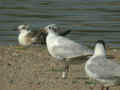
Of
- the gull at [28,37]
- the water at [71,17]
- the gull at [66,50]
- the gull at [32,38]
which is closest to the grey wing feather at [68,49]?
the gull at [66,50]

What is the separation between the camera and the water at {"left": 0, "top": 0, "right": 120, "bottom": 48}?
59.9ft

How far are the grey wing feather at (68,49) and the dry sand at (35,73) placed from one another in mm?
592

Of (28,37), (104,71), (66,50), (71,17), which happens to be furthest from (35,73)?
(71,17)

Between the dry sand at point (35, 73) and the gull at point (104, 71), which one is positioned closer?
the gull at point (104, 71)

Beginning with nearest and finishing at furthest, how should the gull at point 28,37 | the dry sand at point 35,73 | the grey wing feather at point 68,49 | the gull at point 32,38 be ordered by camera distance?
the dry sand at point 35,73 → the grey wing feather at point 68,49 → the gull at point 32,38 → the gull at point 28,37

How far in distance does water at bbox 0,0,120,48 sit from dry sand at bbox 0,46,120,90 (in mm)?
3430

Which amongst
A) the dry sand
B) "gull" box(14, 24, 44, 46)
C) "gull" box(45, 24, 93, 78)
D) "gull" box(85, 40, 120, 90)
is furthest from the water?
"gull" box(85, 40, 120, 90)

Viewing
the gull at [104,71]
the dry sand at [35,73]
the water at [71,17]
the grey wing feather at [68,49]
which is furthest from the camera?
the water at [71,17]

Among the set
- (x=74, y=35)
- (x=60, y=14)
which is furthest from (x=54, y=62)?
(x=60, y=14)

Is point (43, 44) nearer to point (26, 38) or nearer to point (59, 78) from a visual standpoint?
point (26, 38)

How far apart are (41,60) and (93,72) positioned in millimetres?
3998

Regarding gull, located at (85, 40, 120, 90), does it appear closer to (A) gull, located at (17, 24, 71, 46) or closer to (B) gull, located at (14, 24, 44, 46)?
(A) gull, located at (17, 24, 71, 46)

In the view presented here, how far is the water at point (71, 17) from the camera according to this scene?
18.3 meters

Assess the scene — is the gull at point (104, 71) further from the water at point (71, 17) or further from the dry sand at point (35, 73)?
the water at point (71, 17)
